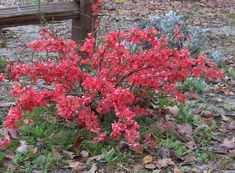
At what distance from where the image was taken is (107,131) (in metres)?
3.76

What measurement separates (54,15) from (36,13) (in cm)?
23

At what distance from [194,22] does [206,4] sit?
1.82 m

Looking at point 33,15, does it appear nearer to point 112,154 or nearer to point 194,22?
point 112,154

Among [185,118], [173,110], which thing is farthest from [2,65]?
[185,118]

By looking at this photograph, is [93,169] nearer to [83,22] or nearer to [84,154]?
[84,154]

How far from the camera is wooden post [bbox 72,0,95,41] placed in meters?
5.80

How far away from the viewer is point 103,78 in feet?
11.7

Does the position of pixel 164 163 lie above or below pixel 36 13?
below

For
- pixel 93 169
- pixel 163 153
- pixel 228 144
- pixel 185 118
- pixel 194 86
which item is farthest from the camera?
pixel 194 86

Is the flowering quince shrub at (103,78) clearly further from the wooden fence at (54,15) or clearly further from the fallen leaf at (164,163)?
the wooden fence at (54,15)

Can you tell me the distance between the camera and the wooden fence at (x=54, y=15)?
5625 mm

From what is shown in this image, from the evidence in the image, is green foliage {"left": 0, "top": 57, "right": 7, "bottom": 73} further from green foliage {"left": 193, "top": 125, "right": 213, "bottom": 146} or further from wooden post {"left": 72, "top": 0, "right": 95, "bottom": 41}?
green foliage {"left": 193, "top": 125, "right": 213, "bottom": 146}

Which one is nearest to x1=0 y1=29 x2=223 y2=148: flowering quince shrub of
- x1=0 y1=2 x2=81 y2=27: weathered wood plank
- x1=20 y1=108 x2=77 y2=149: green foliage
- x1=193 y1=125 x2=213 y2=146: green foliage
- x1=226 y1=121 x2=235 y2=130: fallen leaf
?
x1=20 y1=108 x2=77 y2=149: green foliage

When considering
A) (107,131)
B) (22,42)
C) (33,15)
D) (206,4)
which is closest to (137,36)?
(107,131)
